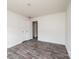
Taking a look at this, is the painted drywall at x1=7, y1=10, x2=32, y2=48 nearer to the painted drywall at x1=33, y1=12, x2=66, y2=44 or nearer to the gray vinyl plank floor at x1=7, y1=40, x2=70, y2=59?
the gray vinyl plank floor at x1=7, y1=40, x2=70, y2=59

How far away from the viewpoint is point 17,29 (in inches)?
179

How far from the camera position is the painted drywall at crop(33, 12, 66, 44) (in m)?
4.29

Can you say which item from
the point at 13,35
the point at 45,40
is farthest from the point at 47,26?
the point at 13,35

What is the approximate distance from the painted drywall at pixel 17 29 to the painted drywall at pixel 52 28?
1.24 meters

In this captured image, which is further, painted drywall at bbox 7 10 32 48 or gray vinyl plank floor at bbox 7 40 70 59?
painted drywall at bbox 7 10 32 48

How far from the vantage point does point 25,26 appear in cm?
547

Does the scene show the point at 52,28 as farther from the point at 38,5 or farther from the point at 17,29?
the point at 17,29

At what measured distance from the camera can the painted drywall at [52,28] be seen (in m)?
4.29

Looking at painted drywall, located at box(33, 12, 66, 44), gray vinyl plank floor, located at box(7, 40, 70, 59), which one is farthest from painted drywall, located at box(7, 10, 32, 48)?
painted drywall, located at box(33, 12, 66, 44)

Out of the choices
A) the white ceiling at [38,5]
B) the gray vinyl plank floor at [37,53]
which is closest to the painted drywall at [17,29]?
the white ceiling at [38,5]

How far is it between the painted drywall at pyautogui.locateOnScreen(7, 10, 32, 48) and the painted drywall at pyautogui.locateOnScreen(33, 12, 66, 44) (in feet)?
4.06
